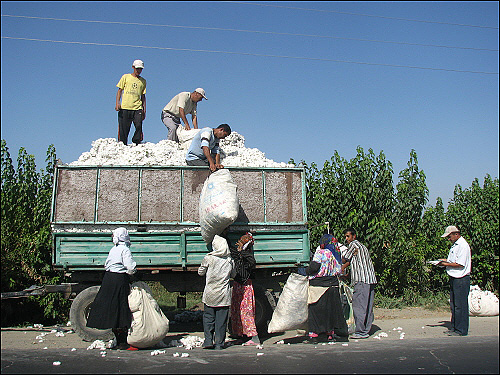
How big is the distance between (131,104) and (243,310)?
16.3 ft

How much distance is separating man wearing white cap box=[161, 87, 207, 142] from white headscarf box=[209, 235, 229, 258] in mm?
3328

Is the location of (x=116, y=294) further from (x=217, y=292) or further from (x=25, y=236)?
(x=25, y=236)

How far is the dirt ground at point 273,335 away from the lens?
23.0ft

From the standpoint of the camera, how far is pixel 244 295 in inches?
283

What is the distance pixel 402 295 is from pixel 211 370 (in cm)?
781

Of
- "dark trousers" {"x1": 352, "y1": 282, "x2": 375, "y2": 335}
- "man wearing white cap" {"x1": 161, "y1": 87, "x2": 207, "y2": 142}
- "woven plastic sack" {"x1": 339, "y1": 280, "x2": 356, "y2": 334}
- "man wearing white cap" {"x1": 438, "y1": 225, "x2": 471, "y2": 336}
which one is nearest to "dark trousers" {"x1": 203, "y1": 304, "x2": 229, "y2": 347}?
"woven plastic sack" {"x1": 339, "y1": 280, "x2": 356, "y2": 334}

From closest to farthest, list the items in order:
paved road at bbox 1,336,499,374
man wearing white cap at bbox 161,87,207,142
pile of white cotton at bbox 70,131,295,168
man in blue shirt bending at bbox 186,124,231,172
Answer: paved road at bbox 1,336,499,374 < man in blue shirt bending at bbox 186,124,231,172 < pile of white cotton at bbox 70,131,295,168 < man wearing white cap at bbox 161,87,207,142

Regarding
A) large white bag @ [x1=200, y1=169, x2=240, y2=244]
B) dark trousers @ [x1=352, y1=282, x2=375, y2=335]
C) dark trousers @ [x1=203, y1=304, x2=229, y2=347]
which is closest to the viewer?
dark trousers @ [x1=203, y1=304, x2=229, y2=347]

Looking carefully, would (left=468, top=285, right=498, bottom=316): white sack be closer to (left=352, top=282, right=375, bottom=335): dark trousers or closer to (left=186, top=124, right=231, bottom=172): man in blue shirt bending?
(left=352, top=282, right=375, bottom=335): dark trousers

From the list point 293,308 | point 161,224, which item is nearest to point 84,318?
point 161,224

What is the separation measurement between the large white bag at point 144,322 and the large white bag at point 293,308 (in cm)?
158

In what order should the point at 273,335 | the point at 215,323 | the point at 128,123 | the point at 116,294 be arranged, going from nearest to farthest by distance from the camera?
the point at 116,294, the point at 215,323, the point at 273,335, the point at 128,123

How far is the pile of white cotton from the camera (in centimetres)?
814

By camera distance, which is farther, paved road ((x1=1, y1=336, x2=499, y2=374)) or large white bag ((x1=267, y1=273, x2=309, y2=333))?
large white bag ((x1=267, y1=273, x2=309, y2=333))
